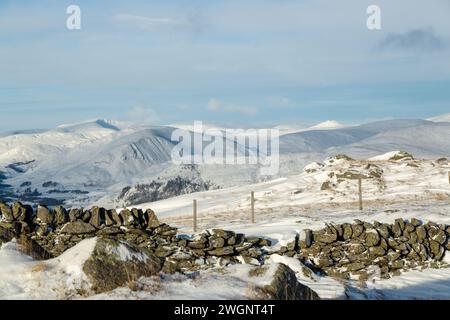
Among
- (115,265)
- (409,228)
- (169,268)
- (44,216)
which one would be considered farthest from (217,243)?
(115,265)

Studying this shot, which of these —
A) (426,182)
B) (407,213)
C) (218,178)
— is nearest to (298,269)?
(407,213)

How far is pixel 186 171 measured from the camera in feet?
506

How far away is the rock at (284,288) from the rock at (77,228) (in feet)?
37.4

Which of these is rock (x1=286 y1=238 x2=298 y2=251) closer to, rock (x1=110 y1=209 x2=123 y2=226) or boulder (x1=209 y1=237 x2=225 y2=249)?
boulder (x1=209 y1=237 x2=225 y2=249)

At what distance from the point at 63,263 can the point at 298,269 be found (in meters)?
8.45

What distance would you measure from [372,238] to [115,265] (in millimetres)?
12774

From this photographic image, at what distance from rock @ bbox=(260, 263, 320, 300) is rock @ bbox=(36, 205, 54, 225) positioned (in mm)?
12627

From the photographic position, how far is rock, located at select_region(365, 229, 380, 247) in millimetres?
21688

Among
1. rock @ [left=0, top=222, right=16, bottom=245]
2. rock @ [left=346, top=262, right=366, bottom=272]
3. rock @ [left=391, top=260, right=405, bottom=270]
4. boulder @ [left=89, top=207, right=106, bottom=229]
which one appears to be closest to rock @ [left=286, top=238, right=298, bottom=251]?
rock @ [left=346, top=262, right=366, bottom=272]

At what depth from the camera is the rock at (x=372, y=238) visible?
21.7m

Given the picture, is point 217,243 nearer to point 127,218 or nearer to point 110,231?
point 127,218

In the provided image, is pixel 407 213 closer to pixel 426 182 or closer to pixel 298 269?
pixel 298 269

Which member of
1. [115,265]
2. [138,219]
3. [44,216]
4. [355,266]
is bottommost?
[355,266]

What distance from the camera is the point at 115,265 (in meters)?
11.5
